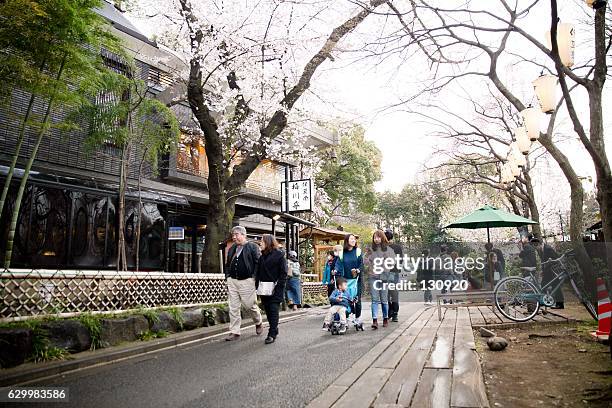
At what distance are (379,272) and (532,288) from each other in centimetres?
323

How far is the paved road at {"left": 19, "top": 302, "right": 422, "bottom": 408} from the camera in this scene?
12.2 feet

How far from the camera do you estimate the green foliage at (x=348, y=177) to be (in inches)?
1049

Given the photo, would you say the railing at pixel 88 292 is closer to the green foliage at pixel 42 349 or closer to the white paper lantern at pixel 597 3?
the green foliage at pixel 42 349

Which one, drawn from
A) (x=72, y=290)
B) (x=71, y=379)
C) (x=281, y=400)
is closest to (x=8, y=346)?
(x=71, y=379)

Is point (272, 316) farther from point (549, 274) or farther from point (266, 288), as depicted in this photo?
point (549, 274)

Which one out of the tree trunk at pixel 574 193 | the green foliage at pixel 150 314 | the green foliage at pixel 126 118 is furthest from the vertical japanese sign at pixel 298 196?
the green foliage at pixel 150 314

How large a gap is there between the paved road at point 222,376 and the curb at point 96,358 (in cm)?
21

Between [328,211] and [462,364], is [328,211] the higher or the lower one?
the higher one

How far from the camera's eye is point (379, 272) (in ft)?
27.6

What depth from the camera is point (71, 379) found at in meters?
4.62

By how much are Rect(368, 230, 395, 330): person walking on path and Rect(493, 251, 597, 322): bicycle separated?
2317mm

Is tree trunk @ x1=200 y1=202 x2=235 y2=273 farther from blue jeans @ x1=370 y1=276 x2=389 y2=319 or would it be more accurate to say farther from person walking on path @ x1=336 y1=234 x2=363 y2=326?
blue jeans @ x1=370 y1=276 x2=389 y2=319

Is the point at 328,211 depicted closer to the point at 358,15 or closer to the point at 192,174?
the point at 192,174

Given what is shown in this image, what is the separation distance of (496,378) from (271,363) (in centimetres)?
260
